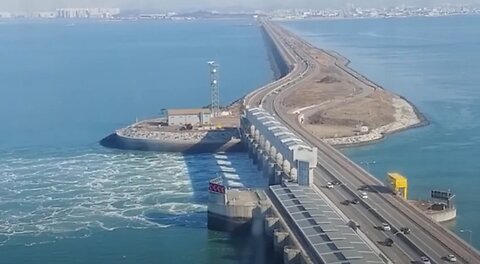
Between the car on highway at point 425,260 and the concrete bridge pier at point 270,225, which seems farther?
the concrete bridge pier at point 270,225

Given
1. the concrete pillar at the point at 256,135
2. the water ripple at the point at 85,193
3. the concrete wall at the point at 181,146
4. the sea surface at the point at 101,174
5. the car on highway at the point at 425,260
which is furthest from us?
the concrete wall at the point at 181,146

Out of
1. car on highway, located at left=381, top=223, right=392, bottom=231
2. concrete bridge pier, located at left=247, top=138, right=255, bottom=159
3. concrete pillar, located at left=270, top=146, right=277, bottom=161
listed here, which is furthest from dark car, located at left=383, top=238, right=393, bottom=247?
concrete bridge pier, located at left=247, top=138, right=255, bottom=159

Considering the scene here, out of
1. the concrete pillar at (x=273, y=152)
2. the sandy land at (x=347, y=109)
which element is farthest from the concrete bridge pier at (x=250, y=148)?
the sandy land at (x=347, y=109)

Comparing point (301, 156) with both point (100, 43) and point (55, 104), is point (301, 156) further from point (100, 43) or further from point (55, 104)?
point (100, 43)

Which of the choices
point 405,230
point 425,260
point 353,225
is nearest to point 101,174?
point 353,225

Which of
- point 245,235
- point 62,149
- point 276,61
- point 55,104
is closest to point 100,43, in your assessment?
point 276,61

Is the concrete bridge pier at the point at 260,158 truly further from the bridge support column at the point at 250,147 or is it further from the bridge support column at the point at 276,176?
the bridge support column at the point at 276,176

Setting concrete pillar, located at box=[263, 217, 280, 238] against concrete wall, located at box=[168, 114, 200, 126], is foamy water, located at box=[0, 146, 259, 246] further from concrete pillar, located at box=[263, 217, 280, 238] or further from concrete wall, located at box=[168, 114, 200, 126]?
concrete wall, located at box=[168, 114, 200, 126]
